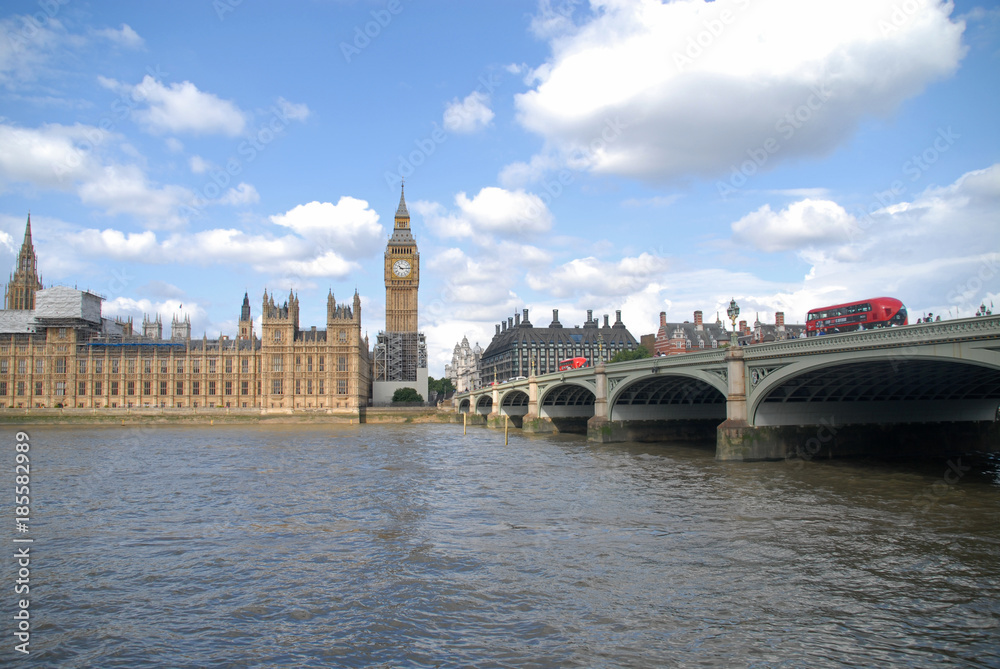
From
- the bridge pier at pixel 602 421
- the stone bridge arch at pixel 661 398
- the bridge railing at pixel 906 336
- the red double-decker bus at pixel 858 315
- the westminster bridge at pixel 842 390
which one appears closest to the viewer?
the bridge railing at pixel 906 336

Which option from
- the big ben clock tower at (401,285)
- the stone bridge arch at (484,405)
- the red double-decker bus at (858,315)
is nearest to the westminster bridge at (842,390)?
the red double-decker bus at (858,315)

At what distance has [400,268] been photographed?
434 ft

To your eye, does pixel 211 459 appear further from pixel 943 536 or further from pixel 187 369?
pixel 187 369

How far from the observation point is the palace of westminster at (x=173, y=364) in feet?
302

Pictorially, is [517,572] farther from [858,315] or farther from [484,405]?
[484,405]

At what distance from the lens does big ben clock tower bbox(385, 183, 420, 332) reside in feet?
426

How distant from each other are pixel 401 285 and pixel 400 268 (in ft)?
12.1

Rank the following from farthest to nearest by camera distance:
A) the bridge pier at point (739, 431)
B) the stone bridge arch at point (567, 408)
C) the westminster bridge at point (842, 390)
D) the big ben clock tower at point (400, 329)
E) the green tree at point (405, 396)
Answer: the big ben clock tower at point (400, 329) → the green tree at point (405, 396) → the stone bridge arch at point (567, 408) → the bridge pier at point (739, 431) → the westminster bridge at point (842, 390)

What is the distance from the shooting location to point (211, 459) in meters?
38.2

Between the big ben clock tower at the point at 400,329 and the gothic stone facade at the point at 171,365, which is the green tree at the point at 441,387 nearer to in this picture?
the big ben clock tower at the point at 400,329

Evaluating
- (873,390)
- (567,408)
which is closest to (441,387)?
(567,408)

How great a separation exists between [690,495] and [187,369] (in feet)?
291

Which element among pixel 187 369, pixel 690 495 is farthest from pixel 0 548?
pixel 187 369

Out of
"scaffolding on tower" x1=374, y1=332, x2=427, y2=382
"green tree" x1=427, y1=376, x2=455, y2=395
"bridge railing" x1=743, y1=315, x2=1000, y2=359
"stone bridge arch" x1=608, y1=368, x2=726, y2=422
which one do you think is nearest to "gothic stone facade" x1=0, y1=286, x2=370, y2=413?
"scaffolding on tower" x1=374, y1=332, x2=427, y2=382
